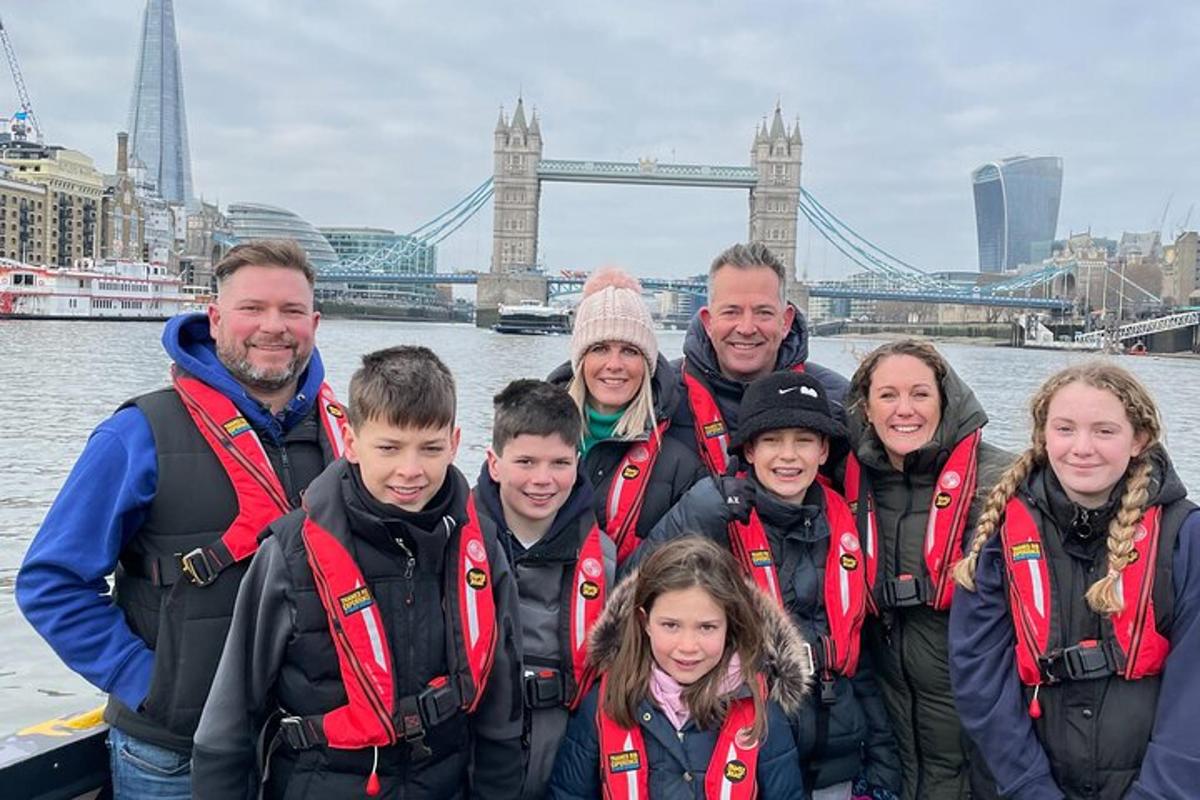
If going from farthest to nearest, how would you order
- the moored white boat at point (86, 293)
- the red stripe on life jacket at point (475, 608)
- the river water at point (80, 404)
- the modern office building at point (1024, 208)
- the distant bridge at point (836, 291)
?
the modern office building at point (1024, 208) → the distant bridge at point (836, 291) → the moored white boat at point (86, 293) → the river water at point (80, 404) → the red stripe on life jacket at point (475, 608)

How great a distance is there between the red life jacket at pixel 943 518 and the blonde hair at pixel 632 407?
48 centimetres

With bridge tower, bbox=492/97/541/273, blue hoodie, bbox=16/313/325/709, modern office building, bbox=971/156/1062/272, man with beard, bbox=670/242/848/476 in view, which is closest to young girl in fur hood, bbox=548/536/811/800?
man with beard, bbox=670/242/848/476

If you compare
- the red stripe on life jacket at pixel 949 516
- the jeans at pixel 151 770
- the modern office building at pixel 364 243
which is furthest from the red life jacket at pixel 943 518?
the modern office building at pixel 364 243

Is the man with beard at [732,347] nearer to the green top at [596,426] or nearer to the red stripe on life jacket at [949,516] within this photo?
the green top at [596,426]

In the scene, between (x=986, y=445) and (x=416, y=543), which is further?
(x=986, y=445)

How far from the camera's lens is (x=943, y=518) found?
2.13 metres

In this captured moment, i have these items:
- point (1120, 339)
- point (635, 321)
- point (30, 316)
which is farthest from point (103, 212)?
point (635, 321)

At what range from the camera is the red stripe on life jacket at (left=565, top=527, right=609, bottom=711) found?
6.60 ft

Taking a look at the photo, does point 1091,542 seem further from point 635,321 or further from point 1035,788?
point 635,321

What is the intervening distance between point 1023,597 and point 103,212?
64.8 meters

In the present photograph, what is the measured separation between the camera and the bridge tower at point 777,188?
6756 cm

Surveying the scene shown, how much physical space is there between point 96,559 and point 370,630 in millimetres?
503

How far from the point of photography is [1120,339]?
4450 cm

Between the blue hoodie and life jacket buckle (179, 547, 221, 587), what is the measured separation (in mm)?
115
